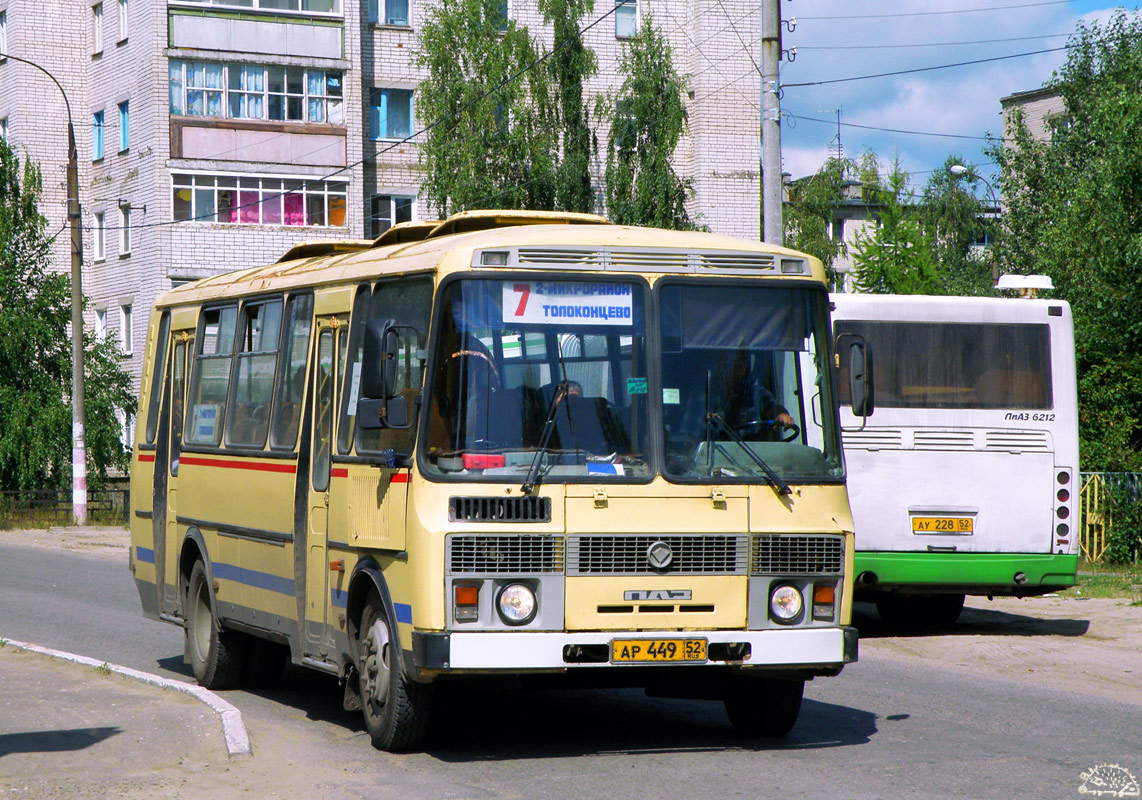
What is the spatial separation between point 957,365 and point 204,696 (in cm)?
789

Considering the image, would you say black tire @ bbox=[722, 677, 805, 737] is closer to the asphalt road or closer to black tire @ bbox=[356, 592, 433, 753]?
the asphalt road

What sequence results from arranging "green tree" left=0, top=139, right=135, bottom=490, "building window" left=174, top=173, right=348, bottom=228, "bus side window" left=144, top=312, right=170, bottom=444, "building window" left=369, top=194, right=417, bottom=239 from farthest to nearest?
1. "building window" left=369, top=194, right=417, bottom=239
2. "building window" left=174, top=173, right=348, bottom=228
3. "green tree" left=0, top=139, right=135, bottom=490
4. "bus side window" left=144, top=312, right=170, bottom=444

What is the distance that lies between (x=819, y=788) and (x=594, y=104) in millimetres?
43305

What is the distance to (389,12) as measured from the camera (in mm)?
49312

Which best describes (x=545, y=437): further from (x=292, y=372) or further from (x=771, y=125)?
(x=771, y=125)

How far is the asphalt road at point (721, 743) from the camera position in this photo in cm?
793

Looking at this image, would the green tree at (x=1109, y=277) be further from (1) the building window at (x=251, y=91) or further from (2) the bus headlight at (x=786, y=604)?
(1) the building window at (x=251, y=91)

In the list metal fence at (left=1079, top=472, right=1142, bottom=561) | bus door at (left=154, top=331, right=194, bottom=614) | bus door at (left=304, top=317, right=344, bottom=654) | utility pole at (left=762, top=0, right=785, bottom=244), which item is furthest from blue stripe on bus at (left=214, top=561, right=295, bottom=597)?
metal fence at (left=1079, top=472, right=1142, bottom=561)

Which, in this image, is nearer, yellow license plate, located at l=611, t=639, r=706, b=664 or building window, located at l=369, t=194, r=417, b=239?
yellow license plate, located at l=611, t=639, r=706, b=664

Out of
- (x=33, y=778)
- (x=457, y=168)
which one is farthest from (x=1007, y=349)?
(x=457, y=168)

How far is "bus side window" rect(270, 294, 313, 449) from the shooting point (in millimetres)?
10477

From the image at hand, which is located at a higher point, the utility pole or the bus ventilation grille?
the utility pole

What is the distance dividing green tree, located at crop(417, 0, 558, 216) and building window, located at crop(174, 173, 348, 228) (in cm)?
281

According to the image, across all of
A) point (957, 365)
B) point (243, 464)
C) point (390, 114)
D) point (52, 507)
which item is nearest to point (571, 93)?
point (390, 114)
